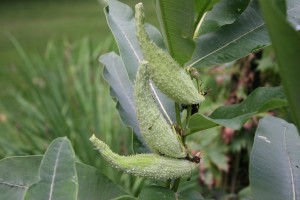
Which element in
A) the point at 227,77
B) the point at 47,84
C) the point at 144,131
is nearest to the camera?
the point at 144,131

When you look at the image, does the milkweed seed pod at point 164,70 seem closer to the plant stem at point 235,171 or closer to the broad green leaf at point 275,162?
the broad green leaf at point 275,162

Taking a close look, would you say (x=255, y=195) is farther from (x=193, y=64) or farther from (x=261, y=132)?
(x=193, y=64)

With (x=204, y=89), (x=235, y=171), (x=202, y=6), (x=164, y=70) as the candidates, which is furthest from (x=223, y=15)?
(x=235, y=171)

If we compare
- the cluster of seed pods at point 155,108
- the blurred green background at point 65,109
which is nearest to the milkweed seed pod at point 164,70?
the cluster of seed pods at point 155,108

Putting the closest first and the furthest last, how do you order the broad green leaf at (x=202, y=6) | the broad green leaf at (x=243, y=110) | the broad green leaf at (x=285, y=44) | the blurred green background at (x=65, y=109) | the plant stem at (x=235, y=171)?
the broad green leaf at (x=285, y=44)
the broad green leaf at (x=243, y=110)
the broad green leaf at (x=202, y=6)
the plant stem at (x=235, y=171)
the blurred green background at (x=65, y=109)

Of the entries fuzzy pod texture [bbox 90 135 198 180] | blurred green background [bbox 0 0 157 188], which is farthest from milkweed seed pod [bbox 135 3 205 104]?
blurred green background [bbox 0 0 157 188]

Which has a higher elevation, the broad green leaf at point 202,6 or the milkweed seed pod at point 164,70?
the broad green leaf at point 202,6

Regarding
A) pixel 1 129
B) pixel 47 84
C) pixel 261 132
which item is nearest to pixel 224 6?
pixel 261 132
